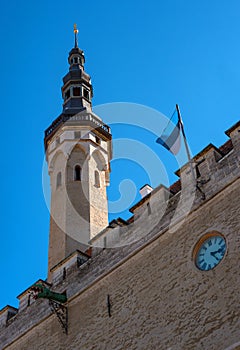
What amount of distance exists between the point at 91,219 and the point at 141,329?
728 cm

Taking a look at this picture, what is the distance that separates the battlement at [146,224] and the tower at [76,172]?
333cm

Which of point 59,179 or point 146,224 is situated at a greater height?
point 59,179

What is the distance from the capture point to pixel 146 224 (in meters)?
10.8

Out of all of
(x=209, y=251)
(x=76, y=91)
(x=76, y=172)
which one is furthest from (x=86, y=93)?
(x=209, y=251)

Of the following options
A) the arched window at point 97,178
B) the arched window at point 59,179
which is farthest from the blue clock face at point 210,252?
the arched window at point 59,179

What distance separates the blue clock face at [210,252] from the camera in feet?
30.0

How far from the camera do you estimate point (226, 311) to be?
8398 mm

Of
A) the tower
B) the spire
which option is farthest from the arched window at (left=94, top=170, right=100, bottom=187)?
the spire

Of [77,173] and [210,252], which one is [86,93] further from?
[210,252]

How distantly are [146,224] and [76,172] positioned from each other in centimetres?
768

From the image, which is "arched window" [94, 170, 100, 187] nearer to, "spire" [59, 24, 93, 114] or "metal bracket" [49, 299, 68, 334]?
"spire" [59, 24, 93, 114]

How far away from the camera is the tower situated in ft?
53.7

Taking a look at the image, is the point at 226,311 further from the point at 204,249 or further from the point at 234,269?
the point at 204,249

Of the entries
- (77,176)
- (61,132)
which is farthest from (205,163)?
(61,132)
